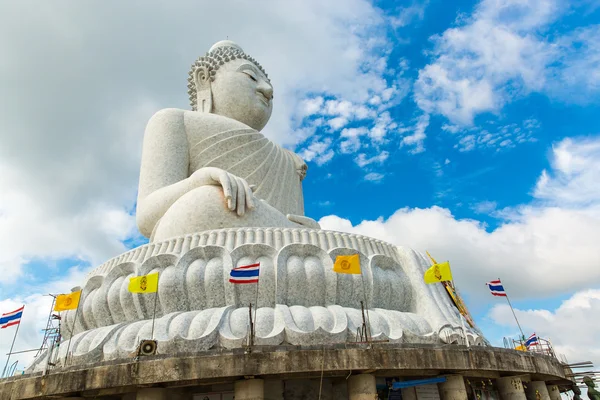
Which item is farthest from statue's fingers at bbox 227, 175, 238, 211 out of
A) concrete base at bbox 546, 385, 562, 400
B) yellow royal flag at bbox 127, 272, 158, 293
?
concrete base at bbox 546, 385, 562, 400

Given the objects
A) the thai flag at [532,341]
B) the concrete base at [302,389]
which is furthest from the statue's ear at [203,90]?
the thai flag at [532,341]

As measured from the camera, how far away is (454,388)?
7.36m

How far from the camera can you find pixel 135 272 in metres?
9.16

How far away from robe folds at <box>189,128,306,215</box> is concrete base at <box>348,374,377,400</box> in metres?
7.93

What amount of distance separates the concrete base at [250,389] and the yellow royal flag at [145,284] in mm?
2526

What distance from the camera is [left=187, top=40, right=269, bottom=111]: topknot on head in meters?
16.4

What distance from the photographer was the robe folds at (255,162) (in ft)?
45.5

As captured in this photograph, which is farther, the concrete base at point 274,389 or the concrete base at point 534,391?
the concrete base at point 534,391

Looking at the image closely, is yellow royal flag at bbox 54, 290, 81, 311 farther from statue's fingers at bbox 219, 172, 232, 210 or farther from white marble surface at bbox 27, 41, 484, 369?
statue's fingers at bbox 219, 172, 232, 210

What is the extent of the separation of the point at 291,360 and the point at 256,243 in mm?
3037

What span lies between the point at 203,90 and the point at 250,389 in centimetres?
1234

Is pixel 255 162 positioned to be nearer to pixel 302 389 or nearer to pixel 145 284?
pixel 145 284

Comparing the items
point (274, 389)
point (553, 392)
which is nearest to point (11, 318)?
point (274, 389)

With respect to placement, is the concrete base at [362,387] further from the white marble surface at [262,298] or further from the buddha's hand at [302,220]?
the buddha's hand at [302,220]
